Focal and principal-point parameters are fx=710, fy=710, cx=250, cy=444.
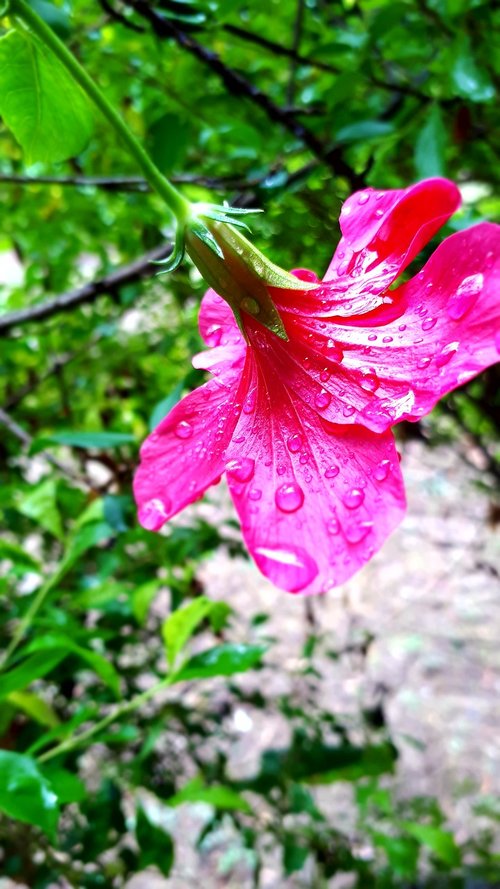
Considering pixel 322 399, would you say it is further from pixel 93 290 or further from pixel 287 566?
pixel 93 290

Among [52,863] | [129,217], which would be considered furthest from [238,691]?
[129,217]

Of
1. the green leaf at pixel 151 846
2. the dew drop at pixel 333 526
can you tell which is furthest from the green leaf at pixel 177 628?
the dew drop at pixel 333 526

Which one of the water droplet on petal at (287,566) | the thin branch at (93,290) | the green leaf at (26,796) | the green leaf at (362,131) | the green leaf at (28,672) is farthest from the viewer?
A: the thin branch at (93,290)

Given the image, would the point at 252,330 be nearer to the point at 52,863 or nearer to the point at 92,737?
the point at 92,737

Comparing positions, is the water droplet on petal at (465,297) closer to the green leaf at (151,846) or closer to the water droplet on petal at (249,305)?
the water droplet on petal at (249,305)

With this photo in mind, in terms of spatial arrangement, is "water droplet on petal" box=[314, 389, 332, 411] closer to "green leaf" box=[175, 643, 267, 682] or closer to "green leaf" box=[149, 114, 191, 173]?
"green leaf" box=[175, 643, 267, 682]

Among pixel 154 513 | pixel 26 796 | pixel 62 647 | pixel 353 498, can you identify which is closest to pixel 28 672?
pixel 62 647
